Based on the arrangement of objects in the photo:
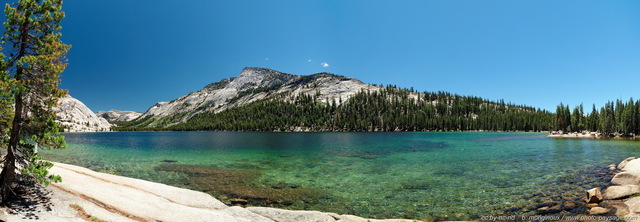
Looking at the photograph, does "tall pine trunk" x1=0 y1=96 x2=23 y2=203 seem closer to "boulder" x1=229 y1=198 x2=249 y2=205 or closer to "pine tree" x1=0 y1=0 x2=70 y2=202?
"pine tree" x1=0 y1=0 x2=70 y2=202

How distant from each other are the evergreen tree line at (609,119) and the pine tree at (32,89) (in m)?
173

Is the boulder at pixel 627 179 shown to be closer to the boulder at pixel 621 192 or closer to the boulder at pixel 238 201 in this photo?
the boulder at pixel 621 192

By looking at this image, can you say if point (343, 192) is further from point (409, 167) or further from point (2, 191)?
point (2, 191)

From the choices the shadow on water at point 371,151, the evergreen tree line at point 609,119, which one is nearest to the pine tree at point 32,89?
the shadow on water at point 371,151

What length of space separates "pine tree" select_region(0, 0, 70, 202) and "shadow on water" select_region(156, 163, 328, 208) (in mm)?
12839

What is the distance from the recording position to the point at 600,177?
95.6 ft

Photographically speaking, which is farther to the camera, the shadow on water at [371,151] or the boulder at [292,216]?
the shadow on water at [371,151]

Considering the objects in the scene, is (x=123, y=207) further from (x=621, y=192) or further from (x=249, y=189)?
(x=621, y=192)

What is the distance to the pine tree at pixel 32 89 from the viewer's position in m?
12.0

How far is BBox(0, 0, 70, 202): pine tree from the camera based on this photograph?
→ 11992 mm

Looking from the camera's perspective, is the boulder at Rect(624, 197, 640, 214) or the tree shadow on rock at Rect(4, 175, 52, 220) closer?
the tree shadow on rock at Rect(4, 175, 52, 220)

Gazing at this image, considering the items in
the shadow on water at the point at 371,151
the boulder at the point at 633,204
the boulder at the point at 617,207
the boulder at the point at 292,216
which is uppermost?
the boulder at the point at 633,204

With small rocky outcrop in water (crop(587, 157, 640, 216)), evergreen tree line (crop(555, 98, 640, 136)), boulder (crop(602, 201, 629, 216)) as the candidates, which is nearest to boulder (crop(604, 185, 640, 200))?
small rocky outcrop in water (crop(587, 157, 640, 216))

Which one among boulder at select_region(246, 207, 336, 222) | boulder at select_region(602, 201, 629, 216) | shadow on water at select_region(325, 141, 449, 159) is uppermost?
boulder at select_region(602, 201, 629, 216)
